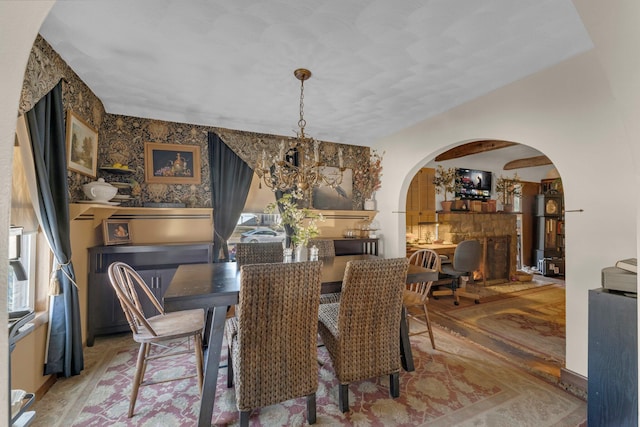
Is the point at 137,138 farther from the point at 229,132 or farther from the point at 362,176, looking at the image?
the point at 362,176

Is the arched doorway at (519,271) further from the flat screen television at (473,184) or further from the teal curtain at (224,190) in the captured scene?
the teal curtain at (224,190)

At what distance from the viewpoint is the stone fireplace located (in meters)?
5.21

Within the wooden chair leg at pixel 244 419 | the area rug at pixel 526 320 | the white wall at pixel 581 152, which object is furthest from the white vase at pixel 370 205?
the wooden chair leg at pixel 244 419

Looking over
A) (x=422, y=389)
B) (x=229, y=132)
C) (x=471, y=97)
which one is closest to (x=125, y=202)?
(x=229, y=132)

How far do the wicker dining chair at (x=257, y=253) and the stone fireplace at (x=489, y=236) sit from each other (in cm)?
355

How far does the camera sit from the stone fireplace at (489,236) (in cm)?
521

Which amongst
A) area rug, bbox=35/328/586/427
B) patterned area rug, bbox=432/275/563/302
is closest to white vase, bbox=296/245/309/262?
area rug, bbox=35/328/586/427

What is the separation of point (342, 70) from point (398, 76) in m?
0.50

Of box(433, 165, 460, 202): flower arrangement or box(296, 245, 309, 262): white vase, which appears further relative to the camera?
box(433, 165, 460, 202): flower arrangement

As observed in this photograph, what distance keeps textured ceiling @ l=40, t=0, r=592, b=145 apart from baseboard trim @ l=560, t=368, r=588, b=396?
7.71 feet

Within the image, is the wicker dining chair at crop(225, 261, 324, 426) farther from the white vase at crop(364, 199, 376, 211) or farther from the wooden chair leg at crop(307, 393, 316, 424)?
the white vase at crop(364, 199, 376, 211)

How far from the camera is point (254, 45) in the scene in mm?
1990

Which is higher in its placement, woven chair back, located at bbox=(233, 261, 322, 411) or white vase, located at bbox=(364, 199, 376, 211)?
white vase, located at bbox=(364, 199, 376, 211)

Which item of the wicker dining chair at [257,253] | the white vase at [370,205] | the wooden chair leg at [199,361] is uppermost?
the white vase at [370,205]
